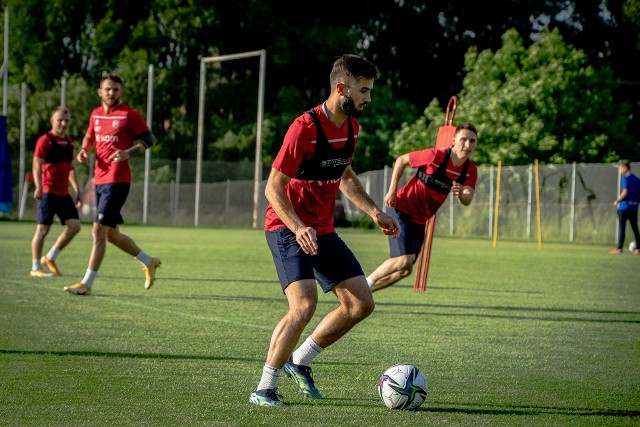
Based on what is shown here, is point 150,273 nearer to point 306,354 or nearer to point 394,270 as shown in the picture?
point 394,270

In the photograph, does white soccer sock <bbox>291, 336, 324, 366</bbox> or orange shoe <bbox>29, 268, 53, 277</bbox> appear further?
orange shoe <bbox>29, 268, 53, 277</bbox>

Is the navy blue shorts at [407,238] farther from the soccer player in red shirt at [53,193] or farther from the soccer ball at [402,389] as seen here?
the soccer ball at [402,389]

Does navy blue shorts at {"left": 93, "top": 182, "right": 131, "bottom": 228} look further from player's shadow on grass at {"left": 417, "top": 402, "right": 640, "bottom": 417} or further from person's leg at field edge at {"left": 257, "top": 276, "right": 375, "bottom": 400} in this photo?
player's shadow on grass at {"left": 417, "top": 402, "right": 640, "bottom": 417}

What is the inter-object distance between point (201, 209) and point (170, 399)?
38653 millimetres

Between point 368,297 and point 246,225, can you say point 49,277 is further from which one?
point 246,225

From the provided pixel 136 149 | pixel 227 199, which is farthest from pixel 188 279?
pixel 227 199

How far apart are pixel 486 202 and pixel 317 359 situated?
28.6 metres

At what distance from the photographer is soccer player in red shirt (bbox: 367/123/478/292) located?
1141 centimetres

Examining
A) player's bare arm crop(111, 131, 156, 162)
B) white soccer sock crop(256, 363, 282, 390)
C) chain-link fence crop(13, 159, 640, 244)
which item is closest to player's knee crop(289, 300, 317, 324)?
white soccer sock crop(256, 363, 282, 390)

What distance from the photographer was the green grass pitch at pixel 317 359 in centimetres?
584

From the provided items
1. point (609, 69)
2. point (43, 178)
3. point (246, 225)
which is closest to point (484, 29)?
point (609, 69)

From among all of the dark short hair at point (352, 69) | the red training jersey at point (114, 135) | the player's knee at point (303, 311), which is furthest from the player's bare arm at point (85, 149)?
the player's knee at point (303, 311)

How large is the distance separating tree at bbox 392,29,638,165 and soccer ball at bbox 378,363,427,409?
34179mm

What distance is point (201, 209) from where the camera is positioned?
44.5 m
